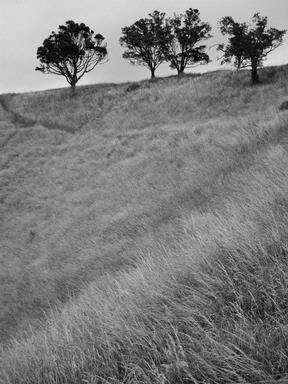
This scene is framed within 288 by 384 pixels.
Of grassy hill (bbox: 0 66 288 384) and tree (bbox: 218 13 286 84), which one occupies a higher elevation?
tree (bbox: 218 13 286 84)

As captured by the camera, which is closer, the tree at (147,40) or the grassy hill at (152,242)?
the grassy hill at (152,242)

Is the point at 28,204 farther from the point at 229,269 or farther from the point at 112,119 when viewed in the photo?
the point at 229,269

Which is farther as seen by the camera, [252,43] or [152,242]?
[252,43]

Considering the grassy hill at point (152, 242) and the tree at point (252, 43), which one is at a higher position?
the tree at point (252, 43)

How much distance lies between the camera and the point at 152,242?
6645 mm

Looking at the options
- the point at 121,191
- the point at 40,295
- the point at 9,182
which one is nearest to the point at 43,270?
the point at 40,295

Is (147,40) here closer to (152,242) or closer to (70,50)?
(70,50)

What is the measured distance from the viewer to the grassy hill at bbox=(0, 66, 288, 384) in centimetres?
230

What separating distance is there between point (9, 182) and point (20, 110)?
1776 centimetres

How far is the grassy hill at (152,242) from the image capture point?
2.30 meters

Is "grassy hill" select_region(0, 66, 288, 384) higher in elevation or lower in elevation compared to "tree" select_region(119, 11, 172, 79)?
lower

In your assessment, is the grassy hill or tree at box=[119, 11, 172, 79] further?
tree at box=[119, 11, 172, 79]

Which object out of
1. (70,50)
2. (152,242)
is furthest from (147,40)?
(152,242)

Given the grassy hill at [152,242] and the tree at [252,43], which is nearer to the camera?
the grassy hill at [152,242]
